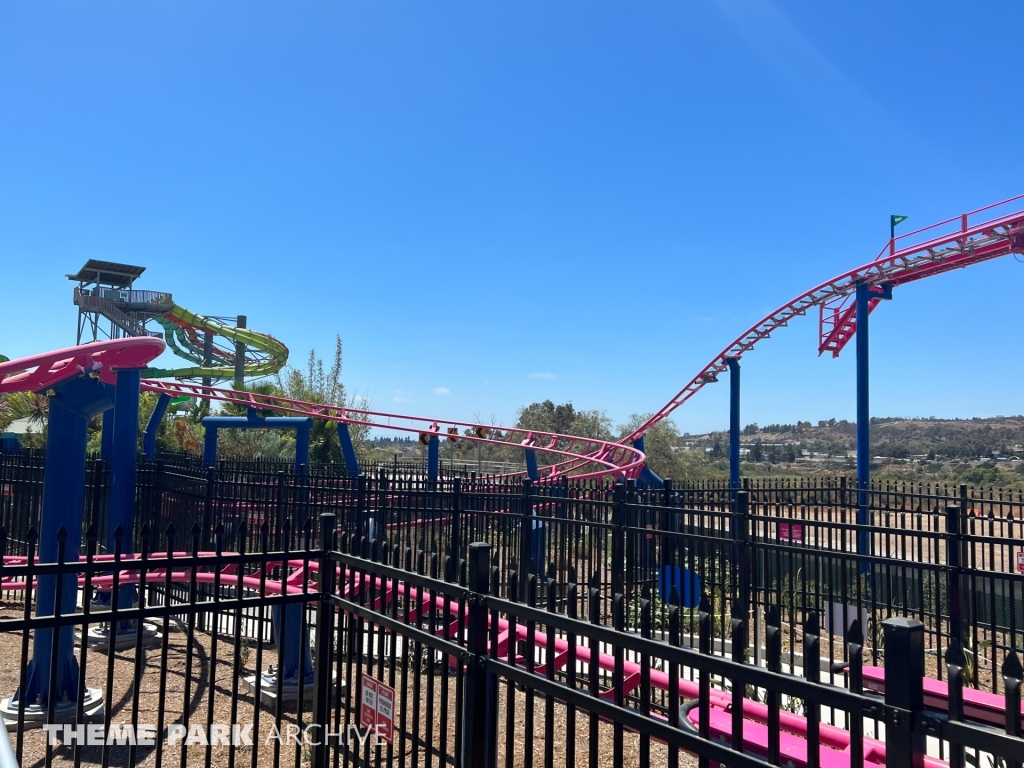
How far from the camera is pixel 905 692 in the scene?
2.00m

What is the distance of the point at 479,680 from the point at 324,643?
1.34 metres

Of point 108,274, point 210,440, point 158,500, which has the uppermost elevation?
point 108,274

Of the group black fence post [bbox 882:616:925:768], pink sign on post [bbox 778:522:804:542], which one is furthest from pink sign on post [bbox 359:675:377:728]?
pink sign on post [bbox 778:522:804:542]

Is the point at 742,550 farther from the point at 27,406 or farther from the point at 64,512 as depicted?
the point at 27,406

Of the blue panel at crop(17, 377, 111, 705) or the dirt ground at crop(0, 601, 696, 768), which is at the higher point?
the blue panel at crop(17, 377, 111, 705)

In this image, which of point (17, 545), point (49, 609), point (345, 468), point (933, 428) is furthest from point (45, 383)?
point (933, 428)

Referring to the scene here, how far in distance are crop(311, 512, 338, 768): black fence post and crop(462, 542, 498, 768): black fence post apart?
4.01 ft

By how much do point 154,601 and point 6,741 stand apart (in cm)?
944

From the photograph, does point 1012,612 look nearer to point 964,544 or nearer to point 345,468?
point 964,544

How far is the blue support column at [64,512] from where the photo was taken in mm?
6445

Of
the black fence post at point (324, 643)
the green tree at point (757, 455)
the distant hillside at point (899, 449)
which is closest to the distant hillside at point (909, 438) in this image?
the distant hillside at point (899, 449)

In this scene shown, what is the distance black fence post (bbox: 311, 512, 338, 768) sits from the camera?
4324 millimetres

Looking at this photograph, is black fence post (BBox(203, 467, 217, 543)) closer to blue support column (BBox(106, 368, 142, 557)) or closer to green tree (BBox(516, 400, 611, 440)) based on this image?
blue support column (BBox(106, 368, 142, 557))

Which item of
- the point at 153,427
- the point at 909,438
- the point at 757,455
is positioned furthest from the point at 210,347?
the point at 909,438
